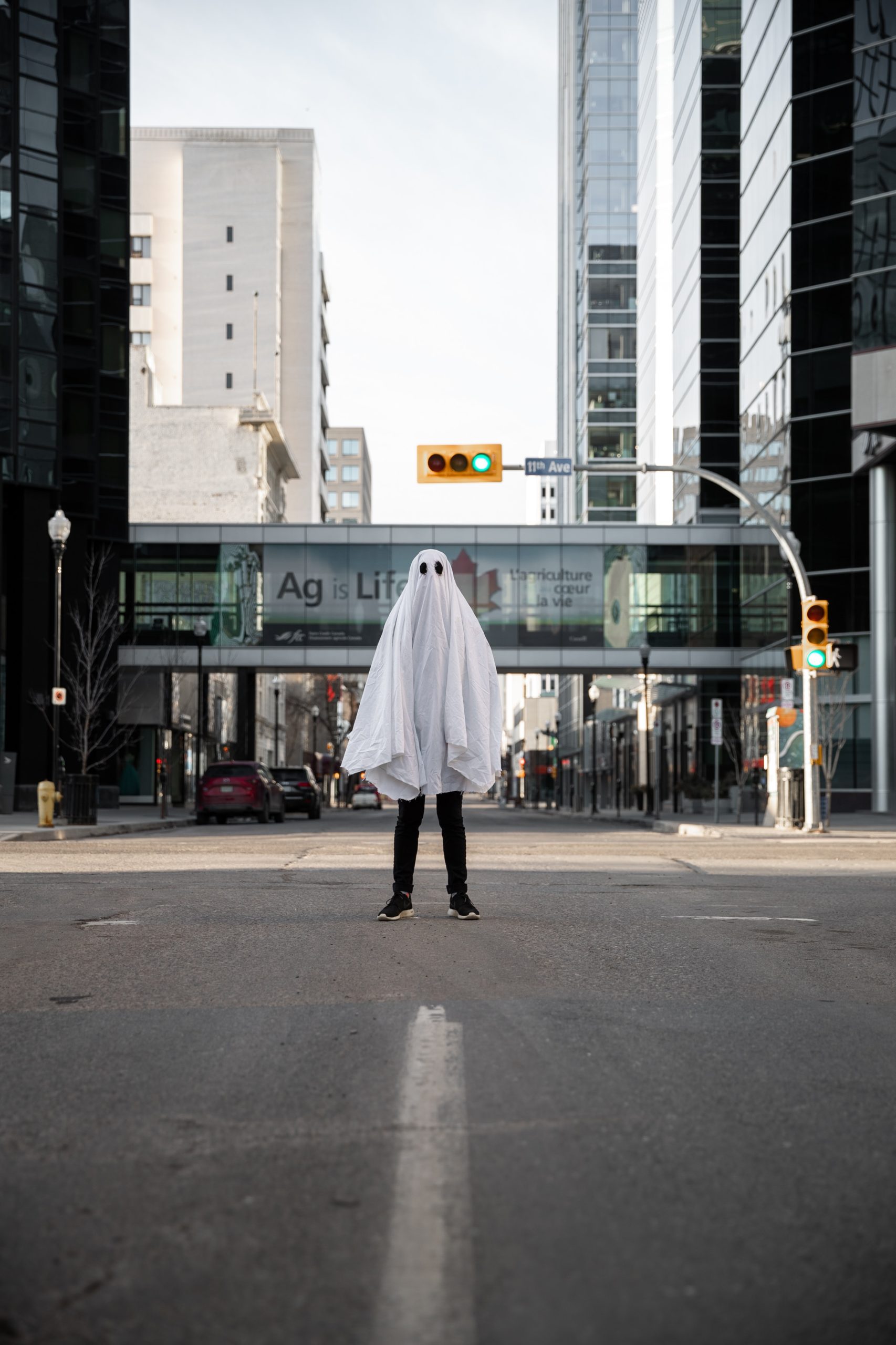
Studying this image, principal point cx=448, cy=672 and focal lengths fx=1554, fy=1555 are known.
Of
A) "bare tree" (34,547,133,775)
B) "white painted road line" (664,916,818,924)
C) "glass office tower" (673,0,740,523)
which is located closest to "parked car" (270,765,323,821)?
"bare tree" (34,547,133,775)

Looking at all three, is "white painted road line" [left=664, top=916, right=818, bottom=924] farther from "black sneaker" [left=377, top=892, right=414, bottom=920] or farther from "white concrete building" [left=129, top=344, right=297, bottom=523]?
"white concrete building" [left=129, top=344, right=297, bottom=523]

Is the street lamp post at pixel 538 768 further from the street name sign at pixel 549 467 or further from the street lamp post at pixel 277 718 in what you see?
the street name sign at pixel 549 467

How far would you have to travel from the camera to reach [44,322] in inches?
1618

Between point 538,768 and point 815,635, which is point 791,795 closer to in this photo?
point 815,635

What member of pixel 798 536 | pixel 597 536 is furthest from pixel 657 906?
pixel 597 536

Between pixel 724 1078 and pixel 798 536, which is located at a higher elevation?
pixel 798 536

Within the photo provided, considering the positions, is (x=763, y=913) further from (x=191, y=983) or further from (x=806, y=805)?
(x=806, y=805)

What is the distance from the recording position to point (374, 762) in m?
8.92

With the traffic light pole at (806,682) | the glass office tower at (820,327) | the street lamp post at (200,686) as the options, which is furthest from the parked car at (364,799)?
the traffic light pole at (806,682)

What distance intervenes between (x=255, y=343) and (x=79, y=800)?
252 feet

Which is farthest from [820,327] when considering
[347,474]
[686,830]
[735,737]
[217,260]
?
[347,474]

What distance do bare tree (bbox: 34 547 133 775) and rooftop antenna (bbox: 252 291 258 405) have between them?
5435 centimetres

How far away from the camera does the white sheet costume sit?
8.99 meters

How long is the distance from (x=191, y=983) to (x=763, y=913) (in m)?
4.81
